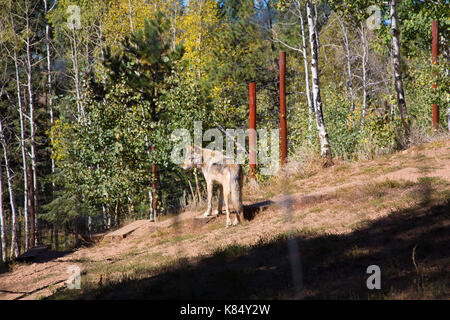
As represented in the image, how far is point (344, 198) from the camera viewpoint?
10.7 m

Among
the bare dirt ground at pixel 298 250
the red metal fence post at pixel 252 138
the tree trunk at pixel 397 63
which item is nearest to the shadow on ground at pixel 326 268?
the bare dirt ground at pixel 298 250

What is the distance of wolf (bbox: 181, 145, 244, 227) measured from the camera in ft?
35.7

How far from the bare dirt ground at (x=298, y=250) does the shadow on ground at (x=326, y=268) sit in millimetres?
14

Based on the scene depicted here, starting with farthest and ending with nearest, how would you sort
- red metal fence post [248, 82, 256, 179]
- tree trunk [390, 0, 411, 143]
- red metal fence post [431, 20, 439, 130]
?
red metal fence post [431, 20, 439, 130] → tree trunk [390, 0, 411, 143] → red metal fence post [248, 82, 256, 179]

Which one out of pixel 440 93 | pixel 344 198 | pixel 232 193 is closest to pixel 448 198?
pixel 344 198

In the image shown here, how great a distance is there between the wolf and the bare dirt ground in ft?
1.81

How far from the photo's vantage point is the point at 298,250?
7.12 m

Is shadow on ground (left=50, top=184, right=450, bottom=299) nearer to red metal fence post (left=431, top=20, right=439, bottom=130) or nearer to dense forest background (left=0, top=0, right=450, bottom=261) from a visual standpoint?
dense forest background (left=0, top=0, right=450, bottom=261)

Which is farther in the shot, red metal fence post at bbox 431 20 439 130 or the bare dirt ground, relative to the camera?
red metal fence post at bbox 431 20 439 130

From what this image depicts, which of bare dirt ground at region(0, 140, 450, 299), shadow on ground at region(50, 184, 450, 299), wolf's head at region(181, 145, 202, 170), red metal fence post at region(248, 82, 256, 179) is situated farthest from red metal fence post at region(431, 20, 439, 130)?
shadow on ground at region(50, 184, 450, 299)

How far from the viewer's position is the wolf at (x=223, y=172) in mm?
10883

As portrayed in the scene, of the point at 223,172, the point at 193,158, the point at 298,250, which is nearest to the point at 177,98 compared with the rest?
the point at 193,158

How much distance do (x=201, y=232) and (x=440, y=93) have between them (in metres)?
10.7

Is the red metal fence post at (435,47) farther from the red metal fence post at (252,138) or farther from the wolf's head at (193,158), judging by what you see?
the wolf's head at (193,158)
